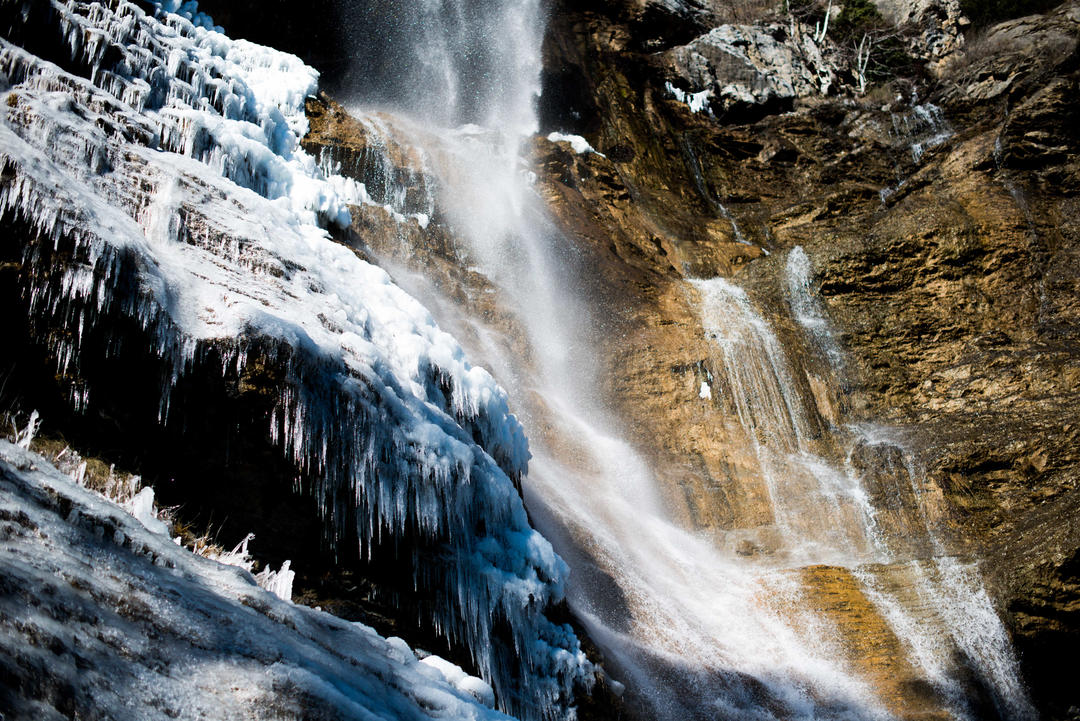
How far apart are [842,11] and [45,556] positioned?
30.3 meters

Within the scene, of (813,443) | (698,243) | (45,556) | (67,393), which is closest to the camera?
(45,556)

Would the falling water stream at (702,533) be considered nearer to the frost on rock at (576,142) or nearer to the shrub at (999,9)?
the frost on rock at (576,142)

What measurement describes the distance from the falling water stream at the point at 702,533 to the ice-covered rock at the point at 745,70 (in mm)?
7989

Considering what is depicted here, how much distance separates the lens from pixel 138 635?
Result: 2.43m

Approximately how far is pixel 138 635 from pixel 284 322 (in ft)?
10.4

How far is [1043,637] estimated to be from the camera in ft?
30.9

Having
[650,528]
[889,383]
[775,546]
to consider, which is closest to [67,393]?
[650,528]

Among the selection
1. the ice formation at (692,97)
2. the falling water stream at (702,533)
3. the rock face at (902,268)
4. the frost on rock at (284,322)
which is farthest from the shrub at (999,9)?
the frost on rock at (284,322)

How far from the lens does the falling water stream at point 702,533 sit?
835cm

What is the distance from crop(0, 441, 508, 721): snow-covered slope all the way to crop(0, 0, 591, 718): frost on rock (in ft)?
6.26

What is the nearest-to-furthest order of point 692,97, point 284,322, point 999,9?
point 284,322
point 692,97
point 999,9

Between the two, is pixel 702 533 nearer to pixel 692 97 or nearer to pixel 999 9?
pixel 692 97

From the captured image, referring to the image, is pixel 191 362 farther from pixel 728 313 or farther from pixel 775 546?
pixel 728 313

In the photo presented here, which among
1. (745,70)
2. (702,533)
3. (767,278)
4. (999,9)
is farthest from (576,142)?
(999,9)
